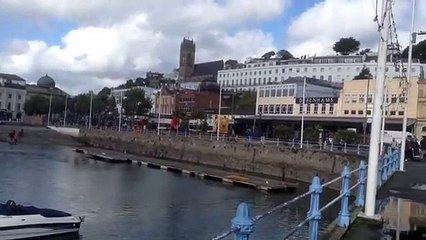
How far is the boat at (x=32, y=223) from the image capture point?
69.2 feet

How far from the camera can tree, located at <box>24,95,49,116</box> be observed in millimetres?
155500

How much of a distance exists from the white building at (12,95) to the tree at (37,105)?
12595mm

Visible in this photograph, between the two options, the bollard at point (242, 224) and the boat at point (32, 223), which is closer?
the bollard at point (242, 224)

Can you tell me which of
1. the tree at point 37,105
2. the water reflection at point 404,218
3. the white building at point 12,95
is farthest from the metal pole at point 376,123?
the white building at point 12,95

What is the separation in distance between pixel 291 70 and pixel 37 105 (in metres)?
68.9

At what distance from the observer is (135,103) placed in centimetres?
12069

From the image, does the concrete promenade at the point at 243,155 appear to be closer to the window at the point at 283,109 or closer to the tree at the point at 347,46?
the window at the point at 283,109

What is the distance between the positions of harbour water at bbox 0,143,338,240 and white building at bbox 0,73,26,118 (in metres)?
120

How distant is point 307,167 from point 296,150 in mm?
2737

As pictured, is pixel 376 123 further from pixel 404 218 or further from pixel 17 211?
pixel 17 211

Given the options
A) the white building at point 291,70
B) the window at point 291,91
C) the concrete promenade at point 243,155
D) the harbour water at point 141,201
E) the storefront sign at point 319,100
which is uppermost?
the white building at point 291,70

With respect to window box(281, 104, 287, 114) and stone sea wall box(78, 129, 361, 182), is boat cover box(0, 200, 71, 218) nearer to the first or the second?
stone sea wall box(78, 129, 361, 182)

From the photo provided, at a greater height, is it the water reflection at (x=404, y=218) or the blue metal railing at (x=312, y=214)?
the blue metal railing at (x=312, y=214)

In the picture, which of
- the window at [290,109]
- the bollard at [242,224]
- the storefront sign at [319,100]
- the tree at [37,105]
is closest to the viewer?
the bollard at [242,224]
